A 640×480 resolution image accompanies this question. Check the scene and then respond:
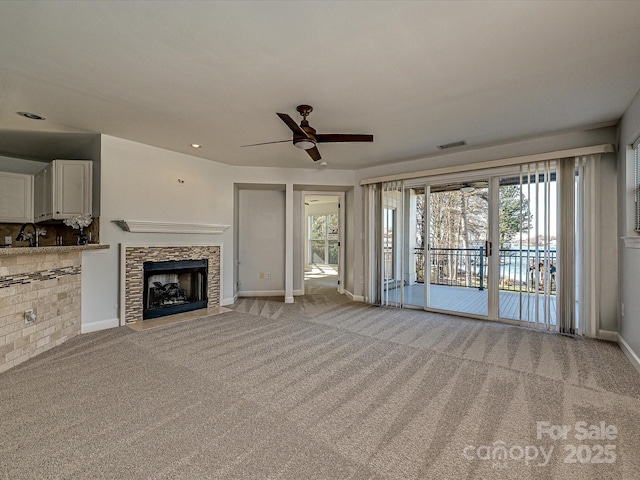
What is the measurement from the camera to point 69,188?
393 centimetres

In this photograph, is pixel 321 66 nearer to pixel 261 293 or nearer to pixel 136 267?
pixel 136 267

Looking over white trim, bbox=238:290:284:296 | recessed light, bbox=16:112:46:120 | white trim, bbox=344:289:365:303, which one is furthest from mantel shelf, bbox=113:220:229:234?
white trim, bbox=344:289:365:303

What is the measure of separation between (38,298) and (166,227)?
1.67 meters

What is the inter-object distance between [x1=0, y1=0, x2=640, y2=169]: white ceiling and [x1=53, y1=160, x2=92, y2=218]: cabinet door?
523 mm

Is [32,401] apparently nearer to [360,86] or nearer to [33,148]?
[360,86]

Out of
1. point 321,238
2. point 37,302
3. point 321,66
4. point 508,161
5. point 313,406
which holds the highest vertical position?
point 321,66

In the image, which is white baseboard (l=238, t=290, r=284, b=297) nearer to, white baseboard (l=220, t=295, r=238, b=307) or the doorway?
white baseboard (l=220, t=295, r=238, b=307)

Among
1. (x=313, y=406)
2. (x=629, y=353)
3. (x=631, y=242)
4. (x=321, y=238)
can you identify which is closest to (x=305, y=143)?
(x=313, y=406)

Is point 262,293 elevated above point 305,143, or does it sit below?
below

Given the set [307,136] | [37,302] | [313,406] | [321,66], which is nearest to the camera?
[313,406]

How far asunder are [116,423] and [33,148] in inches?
178

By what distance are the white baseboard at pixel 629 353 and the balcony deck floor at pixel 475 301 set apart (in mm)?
621

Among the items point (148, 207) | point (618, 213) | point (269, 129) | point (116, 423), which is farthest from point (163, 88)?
point (618, 213)

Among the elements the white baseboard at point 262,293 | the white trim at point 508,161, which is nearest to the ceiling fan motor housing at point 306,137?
the white trim at point 508,161
